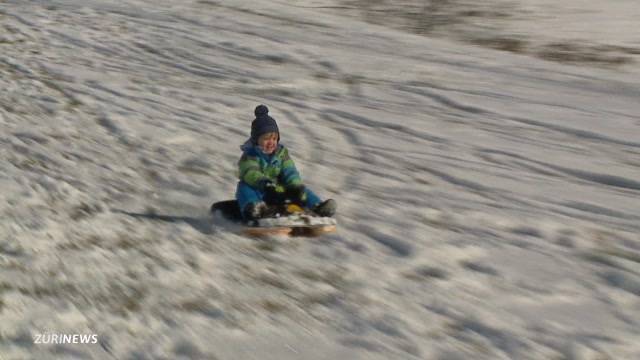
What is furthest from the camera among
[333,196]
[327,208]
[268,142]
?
[333,196]

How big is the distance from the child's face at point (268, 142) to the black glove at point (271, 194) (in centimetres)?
27

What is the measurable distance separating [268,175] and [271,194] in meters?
0.17

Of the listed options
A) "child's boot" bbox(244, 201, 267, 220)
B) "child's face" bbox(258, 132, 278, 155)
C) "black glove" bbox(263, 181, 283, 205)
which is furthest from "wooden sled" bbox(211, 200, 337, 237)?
"child's face" bbox(258, 132, 278, 155)

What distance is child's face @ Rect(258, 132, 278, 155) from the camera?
7086mm

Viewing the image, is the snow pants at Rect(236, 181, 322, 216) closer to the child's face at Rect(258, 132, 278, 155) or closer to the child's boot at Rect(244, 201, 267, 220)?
the child's boot at Rect(244, 201, 267, 220)

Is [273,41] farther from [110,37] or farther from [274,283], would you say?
[274,283]

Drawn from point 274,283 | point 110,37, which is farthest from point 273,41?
point 274,283

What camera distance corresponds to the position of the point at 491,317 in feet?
18.4

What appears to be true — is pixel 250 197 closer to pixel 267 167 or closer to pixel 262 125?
pixel 267 167

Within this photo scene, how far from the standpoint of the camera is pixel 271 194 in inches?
285

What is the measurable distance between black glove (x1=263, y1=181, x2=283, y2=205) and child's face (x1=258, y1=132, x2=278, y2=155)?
27 centimetres

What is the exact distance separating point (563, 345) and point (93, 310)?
3.04 meters

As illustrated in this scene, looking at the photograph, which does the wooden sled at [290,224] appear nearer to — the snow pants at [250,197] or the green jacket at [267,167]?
the snow pants at [250,197]

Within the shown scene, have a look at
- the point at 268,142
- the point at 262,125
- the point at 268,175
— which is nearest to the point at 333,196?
the point at 268,175
